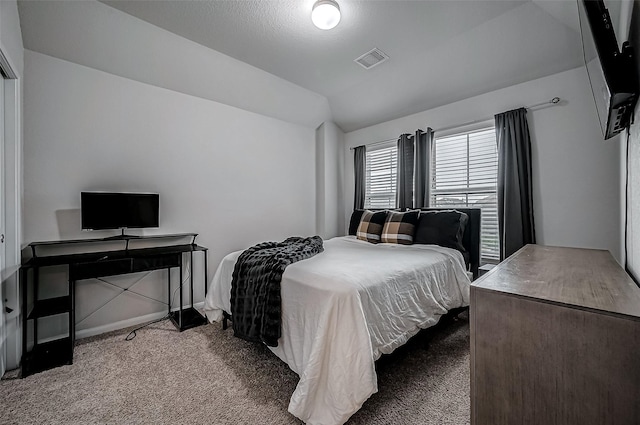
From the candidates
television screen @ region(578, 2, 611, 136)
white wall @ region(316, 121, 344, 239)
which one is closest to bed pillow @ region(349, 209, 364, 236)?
white wall @ region(316, 121, 344, 239)

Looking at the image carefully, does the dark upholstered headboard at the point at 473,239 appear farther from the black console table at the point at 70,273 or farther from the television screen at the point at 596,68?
the black console table at the point at 70,273

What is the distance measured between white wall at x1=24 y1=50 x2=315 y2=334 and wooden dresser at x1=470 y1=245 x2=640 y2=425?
297 centimetres

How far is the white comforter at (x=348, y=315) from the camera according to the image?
1321 mm

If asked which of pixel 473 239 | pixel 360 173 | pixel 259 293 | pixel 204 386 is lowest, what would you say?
pixel 204 386

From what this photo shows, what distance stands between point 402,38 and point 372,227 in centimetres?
199

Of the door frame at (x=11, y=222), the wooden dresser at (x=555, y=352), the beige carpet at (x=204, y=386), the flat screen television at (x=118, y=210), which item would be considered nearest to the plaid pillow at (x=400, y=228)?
the beige carpet at (x=204, y=386)

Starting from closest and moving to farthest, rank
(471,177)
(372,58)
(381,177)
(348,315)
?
(348,315), (372,58), (471,177), (381,177)

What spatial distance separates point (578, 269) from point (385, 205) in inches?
113

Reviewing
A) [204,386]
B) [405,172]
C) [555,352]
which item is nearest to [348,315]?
[555,352]

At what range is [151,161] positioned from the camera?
9.11 ft

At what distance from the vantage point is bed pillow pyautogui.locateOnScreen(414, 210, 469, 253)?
2.65 metres

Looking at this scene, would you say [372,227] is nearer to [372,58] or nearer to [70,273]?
[372,58]

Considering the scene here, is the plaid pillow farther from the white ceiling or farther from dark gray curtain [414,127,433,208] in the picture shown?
the white ceiling

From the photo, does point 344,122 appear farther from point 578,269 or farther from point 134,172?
point 578,269
